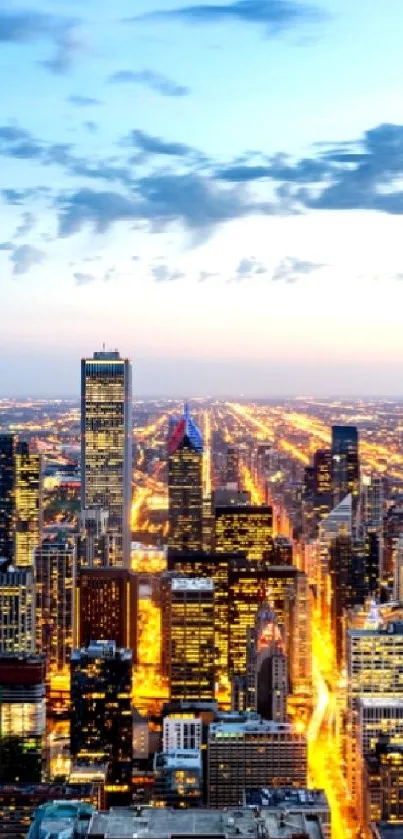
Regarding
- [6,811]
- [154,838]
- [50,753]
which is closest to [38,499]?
[50,753]

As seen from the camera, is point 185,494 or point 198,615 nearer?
point 198,615

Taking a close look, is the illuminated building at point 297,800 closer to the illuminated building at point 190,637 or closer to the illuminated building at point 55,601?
the illuminated building at point 190,637

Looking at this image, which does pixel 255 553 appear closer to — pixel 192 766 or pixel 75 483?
pixel 75 483

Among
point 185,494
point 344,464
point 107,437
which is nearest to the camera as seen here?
point 344,464

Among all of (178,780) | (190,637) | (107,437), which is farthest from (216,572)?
(178,780)

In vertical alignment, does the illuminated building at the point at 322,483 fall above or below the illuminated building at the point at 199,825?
above

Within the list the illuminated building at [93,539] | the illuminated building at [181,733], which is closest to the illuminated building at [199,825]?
the illuminated building at [181,733]

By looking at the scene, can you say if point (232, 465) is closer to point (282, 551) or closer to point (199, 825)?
point (282, 551)
